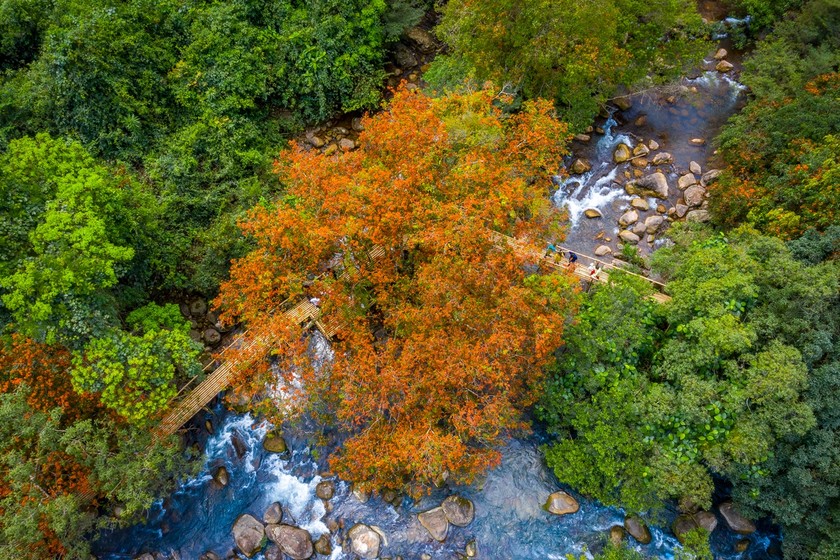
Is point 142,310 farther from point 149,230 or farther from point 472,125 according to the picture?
point 472,125

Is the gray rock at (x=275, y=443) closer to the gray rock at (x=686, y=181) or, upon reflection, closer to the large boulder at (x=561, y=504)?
the large boulder at (x=561, y=504)

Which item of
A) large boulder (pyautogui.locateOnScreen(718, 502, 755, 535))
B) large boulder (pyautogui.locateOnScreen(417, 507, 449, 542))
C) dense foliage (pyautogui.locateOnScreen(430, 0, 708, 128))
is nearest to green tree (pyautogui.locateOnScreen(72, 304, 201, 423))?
large boulder (pyautogui.locateOnScreen(417, 507, 449, 542))

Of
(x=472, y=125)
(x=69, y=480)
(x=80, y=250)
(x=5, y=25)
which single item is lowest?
(x=69, y=480)

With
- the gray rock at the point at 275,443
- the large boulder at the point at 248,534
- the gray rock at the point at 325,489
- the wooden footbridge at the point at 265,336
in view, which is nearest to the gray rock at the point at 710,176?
the wooden footbridge at the point at 265,336

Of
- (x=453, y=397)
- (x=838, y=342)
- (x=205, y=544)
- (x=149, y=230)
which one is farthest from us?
(x=149, y=230)

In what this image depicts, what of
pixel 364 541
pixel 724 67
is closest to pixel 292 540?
pixel 364 541

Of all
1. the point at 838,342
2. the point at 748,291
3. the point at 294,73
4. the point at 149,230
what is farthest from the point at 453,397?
the point at 294,73

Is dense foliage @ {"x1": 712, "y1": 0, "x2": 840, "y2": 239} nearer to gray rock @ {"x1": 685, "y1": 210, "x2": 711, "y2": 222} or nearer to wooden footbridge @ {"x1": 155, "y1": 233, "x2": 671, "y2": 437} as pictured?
gray rock @ {"x1": 685, "y1": 210, "x2": 711, "y2": 222}
